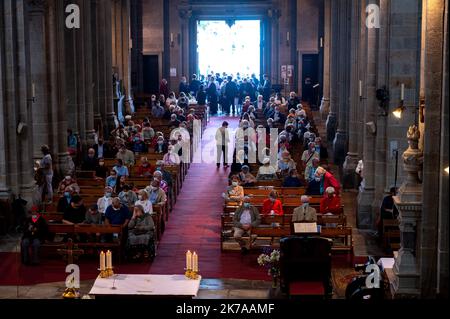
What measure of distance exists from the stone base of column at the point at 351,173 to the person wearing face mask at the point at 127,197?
8.43m

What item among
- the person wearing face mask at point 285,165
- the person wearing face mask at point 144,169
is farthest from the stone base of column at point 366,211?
the person wearing face mask at point 144,169

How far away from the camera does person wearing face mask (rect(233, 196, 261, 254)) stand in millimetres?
22781

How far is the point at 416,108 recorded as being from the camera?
23250mm

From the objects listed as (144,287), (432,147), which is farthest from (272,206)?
(432,147)

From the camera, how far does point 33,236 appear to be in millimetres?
22062

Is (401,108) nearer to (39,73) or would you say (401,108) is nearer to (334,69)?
(39,73)

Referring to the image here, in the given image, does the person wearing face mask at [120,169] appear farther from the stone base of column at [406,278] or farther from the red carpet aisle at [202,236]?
the stone base of column at [406,278]

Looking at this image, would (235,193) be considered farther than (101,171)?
No

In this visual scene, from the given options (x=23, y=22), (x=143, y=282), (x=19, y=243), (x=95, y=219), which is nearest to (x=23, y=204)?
(x=19, y=243)

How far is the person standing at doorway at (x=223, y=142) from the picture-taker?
33500 mm

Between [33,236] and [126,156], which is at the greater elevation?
[126,156]

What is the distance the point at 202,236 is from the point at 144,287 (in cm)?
741
